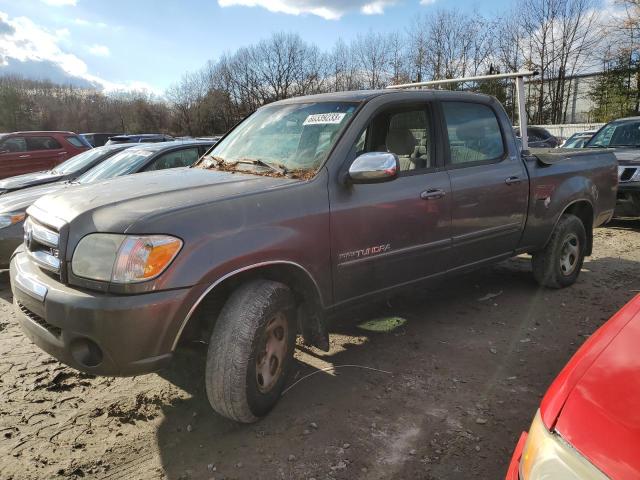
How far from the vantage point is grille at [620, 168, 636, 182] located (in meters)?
7.47

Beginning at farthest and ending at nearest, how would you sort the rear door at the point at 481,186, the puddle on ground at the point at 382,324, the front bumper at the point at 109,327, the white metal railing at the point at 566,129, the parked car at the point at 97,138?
1. the white metal railing at the point at 566,129
2. the parked car at the point at 97,138
3. the puddle on ground at the point at 382,324
4. the rear door at the point at 481,186
5. the front bumper at the point at 109,327

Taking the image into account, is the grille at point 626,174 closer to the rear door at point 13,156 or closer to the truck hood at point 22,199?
the truck hood at point 22,199

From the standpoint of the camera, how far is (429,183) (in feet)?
11.7

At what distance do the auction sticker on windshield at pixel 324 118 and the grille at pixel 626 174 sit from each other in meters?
6.17

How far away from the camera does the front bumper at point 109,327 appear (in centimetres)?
223

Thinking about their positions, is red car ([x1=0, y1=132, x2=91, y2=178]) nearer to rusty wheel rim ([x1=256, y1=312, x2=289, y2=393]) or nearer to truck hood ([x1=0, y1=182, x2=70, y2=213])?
truck hood ([x1=0, y1=182, x2=70, y2=213])

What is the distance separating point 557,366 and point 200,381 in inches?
99.7

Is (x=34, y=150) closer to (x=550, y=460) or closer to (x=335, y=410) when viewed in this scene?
(x=335, y=410)

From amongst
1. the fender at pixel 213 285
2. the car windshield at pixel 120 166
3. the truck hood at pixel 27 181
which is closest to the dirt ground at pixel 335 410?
the fender at pixel 213 285

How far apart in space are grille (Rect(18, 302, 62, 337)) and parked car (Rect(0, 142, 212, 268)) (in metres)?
2.82

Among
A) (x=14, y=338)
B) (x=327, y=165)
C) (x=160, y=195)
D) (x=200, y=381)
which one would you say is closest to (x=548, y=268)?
(x=327, y=165)

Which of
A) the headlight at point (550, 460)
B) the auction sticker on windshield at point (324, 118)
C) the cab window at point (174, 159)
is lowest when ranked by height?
the headlight at point (550, 460)

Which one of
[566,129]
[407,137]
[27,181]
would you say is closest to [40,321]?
[407,137]

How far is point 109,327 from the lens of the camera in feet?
7.32
